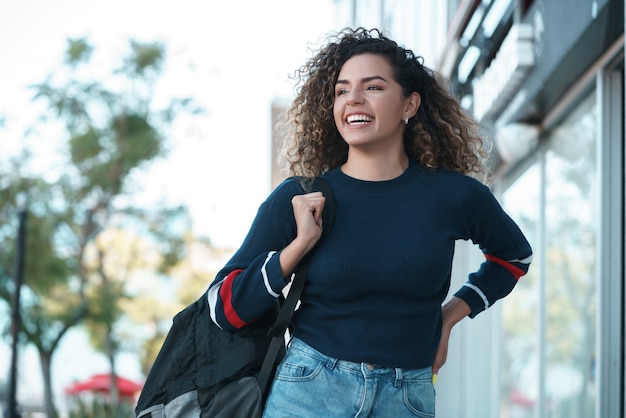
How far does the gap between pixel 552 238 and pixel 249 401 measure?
514cm

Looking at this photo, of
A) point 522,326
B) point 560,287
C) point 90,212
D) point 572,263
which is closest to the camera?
point 572,263

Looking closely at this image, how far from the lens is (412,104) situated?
3.02m

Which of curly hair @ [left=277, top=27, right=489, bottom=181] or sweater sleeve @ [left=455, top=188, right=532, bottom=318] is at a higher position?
curly hair @ [left=277, top=27, right=489, bottom=181]

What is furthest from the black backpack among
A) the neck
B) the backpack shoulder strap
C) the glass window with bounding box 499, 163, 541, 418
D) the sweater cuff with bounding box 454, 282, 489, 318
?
the glass window with bounding box 499, 163, 541, 418

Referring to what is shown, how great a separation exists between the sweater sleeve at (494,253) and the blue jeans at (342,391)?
1.47 ft

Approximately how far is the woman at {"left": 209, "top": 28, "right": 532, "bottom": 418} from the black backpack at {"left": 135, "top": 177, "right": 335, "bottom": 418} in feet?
0.13

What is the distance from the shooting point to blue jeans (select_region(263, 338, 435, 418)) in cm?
Answer: 266

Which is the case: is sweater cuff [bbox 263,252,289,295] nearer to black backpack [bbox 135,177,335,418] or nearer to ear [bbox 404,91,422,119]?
black backpack [bbox 135,177,335,418]

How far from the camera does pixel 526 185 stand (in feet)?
27.8

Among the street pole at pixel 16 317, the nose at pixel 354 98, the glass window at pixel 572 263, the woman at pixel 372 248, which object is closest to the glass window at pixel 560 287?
the glass window at pixel 572 263

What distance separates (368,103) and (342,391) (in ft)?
2.65


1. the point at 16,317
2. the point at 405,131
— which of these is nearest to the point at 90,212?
the point at 16,317

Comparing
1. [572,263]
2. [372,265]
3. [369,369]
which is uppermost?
[572,263]

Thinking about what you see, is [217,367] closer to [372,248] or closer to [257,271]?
[257,271]
